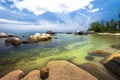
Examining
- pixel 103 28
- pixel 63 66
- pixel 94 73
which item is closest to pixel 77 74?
pixel 63 66

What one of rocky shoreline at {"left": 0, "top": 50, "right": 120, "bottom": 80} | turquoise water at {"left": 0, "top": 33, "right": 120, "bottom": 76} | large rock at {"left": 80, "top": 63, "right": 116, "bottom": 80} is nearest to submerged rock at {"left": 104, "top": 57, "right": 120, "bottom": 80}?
rocky shoreline at {"left": 0, "top": 50, "right": 120, "bottom": 80}

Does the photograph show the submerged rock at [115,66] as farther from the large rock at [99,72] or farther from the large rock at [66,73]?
the large rock at [66,73]

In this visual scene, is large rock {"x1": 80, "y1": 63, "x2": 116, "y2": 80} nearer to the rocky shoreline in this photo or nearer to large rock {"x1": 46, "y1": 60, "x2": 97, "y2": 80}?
the rocky shoreline

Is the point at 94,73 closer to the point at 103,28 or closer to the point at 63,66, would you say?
the point at 63,66

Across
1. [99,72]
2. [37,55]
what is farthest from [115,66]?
[37,55]

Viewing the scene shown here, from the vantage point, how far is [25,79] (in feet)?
31.9

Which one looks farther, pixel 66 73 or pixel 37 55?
pixel 37 55

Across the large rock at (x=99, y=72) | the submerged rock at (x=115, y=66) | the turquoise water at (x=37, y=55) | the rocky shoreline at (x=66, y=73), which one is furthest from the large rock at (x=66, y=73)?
the turquoise water at (x=37, y=55)

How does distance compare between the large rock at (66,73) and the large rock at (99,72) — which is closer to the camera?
the large rock at (66,73)

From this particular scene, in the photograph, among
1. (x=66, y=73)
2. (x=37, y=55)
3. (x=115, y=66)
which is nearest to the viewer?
(x=66, y=73)

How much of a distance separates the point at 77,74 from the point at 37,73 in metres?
3.12

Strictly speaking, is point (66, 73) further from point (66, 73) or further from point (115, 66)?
point (115, 66)

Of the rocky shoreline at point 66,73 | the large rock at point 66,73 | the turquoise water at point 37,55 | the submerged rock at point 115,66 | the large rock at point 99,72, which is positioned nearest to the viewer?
the large rock at point 66,73

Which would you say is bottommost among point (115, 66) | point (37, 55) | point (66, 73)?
point (37, 55)
